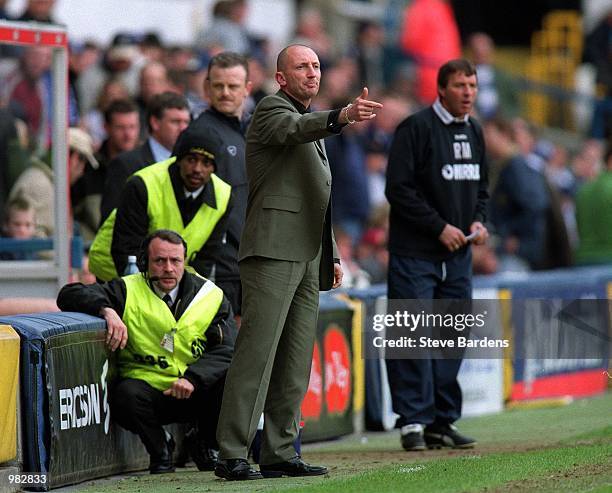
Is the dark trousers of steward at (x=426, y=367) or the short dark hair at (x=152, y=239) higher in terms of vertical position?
the short dark hair at (x=152, y=239)

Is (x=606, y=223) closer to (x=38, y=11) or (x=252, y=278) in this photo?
(x=38, y=11)

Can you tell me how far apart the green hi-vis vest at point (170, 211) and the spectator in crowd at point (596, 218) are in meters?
8.79

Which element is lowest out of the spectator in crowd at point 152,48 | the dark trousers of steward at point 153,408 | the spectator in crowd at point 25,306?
the dark trousers of steward at point 153,408

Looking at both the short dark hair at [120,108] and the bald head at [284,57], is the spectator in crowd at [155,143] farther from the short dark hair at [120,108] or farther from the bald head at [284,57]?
the bald head at [284,57]

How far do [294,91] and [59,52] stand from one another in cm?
333

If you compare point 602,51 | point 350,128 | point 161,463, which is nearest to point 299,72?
point 161,463

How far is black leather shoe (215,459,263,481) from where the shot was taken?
349 inches

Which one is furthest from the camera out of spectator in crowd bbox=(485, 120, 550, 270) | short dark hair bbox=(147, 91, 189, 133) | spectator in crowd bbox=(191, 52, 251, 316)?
spectator in crowd bbox=(485, 120, 550, 270)

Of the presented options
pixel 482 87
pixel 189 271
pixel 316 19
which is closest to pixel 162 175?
pixel 189 271

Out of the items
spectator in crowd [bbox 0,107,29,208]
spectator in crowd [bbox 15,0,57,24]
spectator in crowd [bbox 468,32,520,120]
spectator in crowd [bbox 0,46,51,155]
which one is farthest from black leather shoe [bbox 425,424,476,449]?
spectator in crowd [bbox 468,32,520,120]

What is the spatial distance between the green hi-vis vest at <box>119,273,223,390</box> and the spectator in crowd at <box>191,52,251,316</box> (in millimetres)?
797

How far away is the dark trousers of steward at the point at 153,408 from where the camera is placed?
9.52 meters

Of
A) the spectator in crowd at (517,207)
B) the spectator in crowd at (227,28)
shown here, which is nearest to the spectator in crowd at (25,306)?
the spectator in crowd at (227,28)

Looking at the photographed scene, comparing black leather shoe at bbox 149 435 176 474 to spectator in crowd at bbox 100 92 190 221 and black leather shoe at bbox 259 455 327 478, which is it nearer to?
black leather shoe at bbox 259 455 327 478
